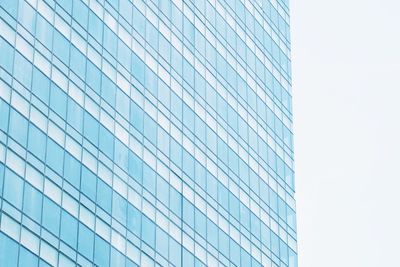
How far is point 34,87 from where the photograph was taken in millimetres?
57750

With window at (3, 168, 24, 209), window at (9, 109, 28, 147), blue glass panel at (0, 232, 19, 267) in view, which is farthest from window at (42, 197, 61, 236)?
window at (9, 109, 28, 147)

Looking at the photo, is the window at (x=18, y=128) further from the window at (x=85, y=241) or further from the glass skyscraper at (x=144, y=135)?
the window at (x=85, y=241)

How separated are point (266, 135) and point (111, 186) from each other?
2366 cm

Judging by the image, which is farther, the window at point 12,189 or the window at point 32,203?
the window at point 32,203

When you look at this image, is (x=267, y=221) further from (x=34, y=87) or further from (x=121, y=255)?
(x=34, y=87)

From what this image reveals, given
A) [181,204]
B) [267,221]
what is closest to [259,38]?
[267,221]

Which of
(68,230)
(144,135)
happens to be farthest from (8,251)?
(144,135)

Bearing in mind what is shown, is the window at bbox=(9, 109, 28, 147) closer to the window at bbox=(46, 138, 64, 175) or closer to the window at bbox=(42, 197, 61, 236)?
the window at bbox=(46, 138, 64, 175)

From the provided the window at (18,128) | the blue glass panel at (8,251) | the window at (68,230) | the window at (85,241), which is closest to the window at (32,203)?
the window at (68,230)

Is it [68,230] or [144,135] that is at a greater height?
[144,135]

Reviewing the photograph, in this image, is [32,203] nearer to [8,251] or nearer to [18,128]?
[8,251]

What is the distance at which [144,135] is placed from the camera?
220 ft

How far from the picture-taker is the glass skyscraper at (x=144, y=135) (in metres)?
56.3

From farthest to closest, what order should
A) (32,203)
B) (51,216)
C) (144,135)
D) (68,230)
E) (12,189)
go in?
1. (144,135)
2. (68,230)
3. (51,216)
4. (32,203)
5. (12,189)
